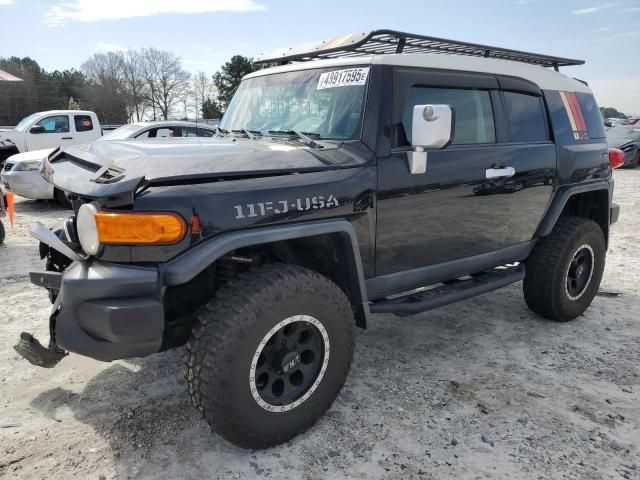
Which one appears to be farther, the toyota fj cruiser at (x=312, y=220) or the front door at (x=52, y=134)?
the front door at (x=52, y=134)

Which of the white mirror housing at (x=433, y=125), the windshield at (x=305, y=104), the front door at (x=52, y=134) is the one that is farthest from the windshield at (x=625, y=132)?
the white mirror housing at (x=433, y=125)

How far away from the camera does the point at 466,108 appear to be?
11.2ft

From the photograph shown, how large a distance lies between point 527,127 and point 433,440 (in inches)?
95.8

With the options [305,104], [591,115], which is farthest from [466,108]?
[591,115]

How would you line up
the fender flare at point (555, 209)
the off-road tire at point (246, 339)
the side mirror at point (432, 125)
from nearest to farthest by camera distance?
the off-road tire at point (246, 339) → the side mirror at point (432, 125) → the fender flare at point (555, 209)

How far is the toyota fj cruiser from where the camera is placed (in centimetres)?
221

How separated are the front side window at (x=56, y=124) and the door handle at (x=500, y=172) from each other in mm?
12359

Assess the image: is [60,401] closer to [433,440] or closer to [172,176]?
[172,176]

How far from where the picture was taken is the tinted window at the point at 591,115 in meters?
4.36

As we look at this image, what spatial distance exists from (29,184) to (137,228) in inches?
320

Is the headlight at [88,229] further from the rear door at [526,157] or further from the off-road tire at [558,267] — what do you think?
the off-road tire at [558,267]

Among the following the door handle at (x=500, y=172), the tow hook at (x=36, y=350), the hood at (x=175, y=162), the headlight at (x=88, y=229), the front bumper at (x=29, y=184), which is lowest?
the tow hook at (x=36, y=350)

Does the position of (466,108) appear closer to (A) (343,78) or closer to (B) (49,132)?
(A) (343,78)

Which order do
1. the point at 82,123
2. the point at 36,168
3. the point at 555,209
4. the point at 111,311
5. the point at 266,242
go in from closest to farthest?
the point at 111,311
the point at 266,242
the point at 555,209
the point at 36,168
the point at 82,123
